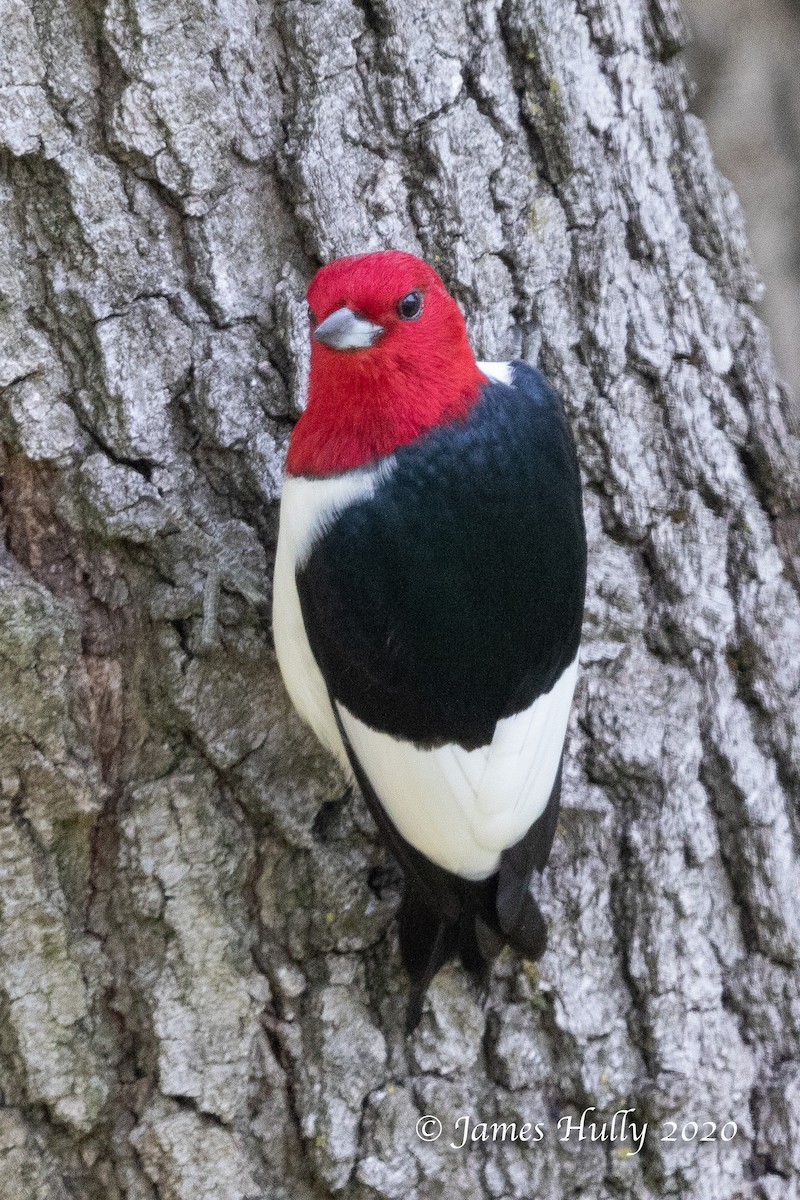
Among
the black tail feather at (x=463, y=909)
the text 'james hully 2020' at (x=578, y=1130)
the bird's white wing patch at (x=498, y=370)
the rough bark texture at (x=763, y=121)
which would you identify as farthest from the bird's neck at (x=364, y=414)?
the rough bark texture at (x=763, y=121)

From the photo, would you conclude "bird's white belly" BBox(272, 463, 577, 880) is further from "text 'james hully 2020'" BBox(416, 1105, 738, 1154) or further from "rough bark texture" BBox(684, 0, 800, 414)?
"rough bark texture" BBox(684, 0, 800, 414)

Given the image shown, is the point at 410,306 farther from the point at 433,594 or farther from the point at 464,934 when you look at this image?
the point at 464,934

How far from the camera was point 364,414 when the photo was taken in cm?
179

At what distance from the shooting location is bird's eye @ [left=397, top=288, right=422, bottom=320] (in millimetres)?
1738

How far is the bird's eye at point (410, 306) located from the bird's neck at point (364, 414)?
0.28 ft

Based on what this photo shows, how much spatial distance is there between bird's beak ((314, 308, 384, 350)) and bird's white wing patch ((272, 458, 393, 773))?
0.63 feet

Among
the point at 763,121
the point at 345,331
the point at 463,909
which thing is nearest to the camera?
the point at 345,331

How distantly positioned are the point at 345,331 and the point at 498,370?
35cm

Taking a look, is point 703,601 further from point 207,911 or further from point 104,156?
point 104,156

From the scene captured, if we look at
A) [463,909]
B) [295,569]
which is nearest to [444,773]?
[463,909]

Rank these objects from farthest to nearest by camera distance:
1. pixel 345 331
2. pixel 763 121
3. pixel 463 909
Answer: pixel 763 121 → pixel 463 909 → pixel 345 331

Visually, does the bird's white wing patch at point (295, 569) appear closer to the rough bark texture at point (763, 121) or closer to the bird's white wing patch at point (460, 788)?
the bird's white wing patch at point (460, 788)

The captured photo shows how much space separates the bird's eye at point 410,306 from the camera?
1.74 m

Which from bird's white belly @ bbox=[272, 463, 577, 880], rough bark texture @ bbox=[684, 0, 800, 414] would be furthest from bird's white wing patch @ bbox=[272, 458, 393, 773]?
rough bark texture @ bbox=[684, 0, 800, 414]
